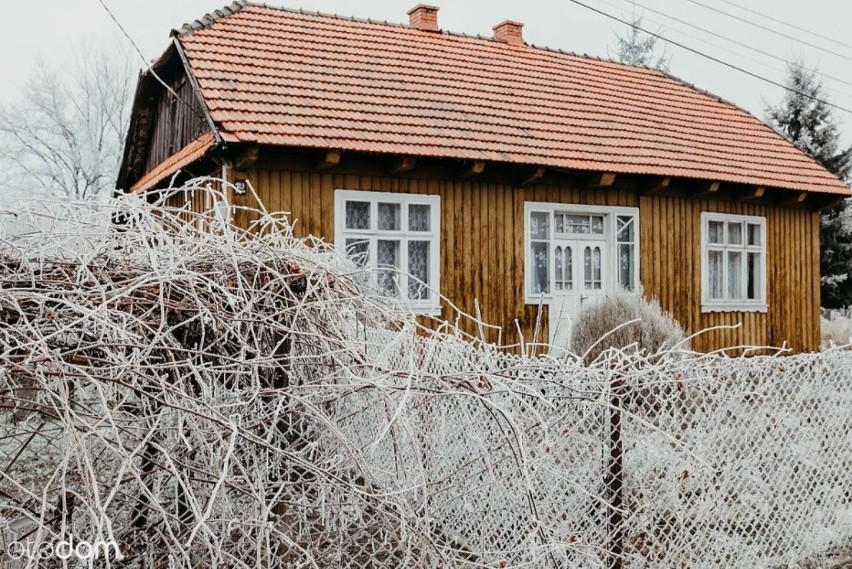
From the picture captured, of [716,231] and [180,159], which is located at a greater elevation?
[180,159]

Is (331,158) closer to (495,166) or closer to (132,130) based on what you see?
(495,166)

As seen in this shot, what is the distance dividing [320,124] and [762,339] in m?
8.30

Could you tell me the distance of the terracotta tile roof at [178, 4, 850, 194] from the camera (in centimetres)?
1047

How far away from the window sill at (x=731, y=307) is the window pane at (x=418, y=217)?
16.5 ft

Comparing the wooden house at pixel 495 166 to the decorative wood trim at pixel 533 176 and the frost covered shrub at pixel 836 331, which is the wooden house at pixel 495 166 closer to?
the decorative wood trim at pixel 533 176

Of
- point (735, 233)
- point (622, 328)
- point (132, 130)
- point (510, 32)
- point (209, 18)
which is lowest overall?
point (622, 328)

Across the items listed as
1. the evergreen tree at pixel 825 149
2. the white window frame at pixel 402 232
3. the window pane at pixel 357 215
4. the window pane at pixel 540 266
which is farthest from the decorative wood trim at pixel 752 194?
the evergreen tree at pixel 825 149

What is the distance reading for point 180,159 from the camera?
37.9 ft

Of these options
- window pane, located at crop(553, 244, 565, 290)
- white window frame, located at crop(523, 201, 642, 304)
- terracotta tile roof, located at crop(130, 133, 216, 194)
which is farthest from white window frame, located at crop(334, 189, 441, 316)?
window pane, located at crop(553, 244, 565, 290)

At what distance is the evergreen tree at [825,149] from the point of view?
24.4 m

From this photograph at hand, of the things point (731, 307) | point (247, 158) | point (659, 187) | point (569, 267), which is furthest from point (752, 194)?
point (247, 158)

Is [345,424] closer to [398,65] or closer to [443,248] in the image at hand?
[443,248]

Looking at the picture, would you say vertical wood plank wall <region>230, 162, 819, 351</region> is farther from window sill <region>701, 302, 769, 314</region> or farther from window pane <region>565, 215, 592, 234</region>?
window pane <region>565, 215, 592, 234</region>

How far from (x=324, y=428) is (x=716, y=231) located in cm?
1157
